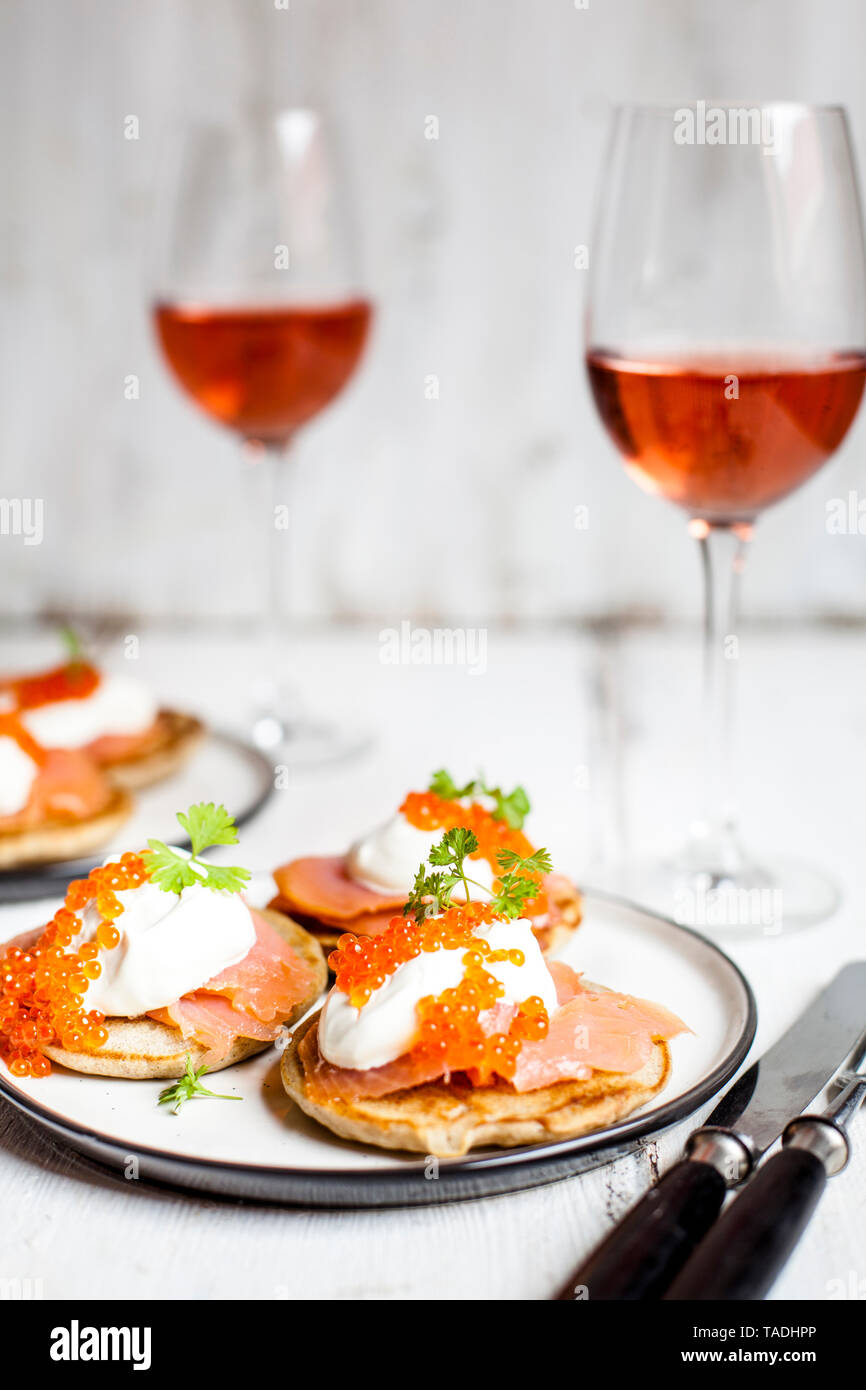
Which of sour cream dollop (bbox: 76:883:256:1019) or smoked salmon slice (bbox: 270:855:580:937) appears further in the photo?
smoked salmon slice (bbox: 270:855:580:937)

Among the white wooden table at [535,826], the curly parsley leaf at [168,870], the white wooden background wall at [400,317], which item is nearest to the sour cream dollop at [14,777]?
the white wooden table at [535,826]

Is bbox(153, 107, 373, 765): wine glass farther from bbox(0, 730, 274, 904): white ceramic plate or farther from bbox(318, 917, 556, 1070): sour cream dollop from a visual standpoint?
bbox(318, 917, 556, 1070): sour cream dollop

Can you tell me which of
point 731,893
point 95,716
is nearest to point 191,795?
point 95,716

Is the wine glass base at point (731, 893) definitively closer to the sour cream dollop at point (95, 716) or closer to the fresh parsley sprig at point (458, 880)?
the fresh parsley sprig at point (458, 880)

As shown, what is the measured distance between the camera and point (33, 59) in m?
2.21

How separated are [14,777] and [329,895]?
1.44 feet

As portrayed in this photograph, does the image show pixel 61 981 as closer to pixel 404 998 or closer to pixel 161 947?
pixel 161 947

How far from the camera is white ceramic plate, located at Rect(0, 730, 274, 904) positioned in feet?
4.30

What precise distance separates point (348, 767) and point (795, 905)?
0.62 meters

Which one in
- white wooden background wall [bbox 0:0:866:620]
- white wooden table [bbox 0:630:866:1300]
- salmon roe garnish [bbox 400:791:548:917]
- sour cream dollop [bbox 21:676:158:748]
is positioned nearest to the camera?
white wooden table [bbox 0:630:866:1300]

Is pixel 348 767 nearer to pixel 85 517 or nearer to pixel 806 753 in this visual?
pixel 806 753

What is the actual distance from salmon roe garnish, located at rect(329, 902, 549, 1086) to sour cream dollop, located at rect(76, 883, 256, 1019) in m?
0.09

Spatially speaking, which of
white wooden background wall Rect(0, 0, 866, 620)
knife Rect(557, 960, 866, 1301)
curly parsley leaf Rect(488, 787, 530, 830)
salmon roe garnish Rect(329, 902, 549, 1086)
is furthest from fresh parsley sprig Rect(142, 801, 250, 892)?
white wooden background wall Rect(0, 0, 866, 620)

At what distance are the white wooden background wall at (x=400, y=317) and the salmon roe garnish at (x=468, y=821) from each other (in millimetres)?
1284
